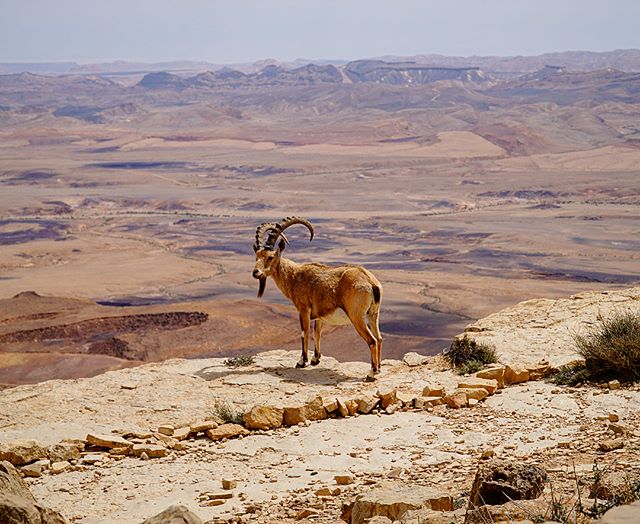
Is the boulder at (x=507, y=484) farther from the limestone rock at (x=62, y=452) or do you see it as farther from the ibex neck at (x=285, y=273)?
the ibex neck at (x=285, y=273)

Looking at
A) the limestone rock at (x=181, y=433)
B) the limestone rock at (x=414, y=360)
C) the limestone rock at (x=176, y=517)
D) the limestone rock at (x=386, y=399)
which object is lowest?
the limestone rock at (x=414, y=360)

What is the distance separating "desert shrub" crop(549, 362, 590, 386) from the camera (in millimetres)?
10617

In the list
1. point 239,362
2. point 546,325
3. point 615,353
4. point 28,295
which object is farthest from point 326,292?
point 28,295

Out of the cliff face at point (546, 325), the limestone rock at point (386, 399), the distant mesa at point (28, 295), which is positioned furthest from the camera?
the distant mesa at point (28, 295)

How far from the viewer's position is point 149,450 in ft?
29.9

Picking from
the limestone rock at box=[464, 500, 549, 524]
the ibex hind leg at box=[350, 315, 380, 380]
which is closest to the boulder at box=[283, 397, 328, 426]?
the ibex hind leg at box=[350, 315, 380, 380]

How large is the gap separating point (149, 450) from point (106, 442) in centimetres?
49

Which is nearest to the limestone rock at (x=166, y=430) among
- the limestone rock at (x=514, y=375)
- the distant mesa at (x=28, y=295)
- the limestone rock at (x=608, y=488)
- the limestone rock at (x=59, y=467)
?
the limestone rock at (x=59, y=467)

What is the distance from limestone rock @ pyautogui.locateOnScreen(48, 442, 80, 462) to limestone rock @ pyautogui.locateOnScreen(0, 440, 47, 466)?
0.27 ft

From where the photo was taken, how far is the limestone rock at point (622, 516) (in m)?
4.56

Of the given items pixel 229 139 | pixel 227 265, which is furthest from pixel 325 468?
pixel 229 139

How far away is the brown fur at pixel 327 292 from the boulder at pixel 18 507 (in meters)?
7.11

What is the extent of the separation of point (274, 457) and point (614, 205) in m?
85.4

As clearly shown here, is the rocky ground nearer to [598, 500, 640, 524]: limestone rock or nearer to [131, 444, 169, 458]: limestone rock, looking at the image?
[131, 444, 169, 458]: limestone rock
